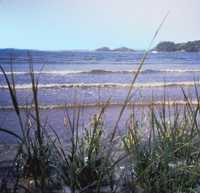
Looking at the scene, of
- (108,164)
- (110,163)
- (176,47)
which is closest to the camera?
(110,163)

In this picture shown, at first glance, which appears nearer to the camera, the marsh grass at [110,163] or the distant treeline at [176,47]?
the marsh grass at [110,163]

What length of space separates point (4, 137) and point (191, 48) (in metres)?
58.3

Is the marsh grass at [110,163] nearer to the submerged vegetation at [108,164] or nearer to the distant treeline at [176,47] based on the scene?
the submerged vegetation at [108,164]

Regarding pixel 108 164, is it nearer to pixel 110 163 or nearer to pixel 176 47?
pixel 110 163

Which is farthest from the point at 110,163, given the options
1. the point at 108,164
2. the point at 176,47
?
the point at 176,47

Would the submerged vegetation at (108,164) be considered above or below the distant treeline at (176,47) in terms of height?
below

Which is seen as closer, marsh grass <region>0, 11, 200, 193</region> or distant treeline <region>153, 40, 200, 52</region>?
marsh grass <region>0, 11, 200, 193</region>

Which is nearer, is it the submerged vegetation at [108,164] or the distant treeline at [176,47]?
the submerged vegetation at [108,164]

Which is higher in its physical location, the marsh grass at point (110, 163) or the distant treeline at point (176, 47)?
the distant treeline at point (176, 47)

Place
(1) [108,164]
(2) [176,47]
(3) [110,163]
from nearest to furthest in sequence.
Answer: (3) [110,163] < (1) [108,164] < (2) [176,47]

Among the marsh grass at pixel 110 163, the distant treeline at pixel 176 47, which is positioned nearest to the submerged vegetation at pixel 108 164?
the marsh grass at pixel 110 163

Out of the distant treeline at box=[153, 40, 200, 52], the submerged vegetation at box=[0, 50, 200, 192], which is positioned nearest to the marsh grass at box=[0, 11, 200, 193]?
the submerged vegetation at box=[0, 50, 200, 192]

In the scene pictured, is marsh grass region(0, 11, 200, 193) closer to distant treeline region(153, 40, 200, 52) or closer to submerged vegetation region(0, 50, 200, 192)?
submerged vegetation region(0, 50, 200, 192)

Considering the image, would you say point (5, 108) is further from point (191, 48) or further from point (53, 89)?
point (191, 48)
